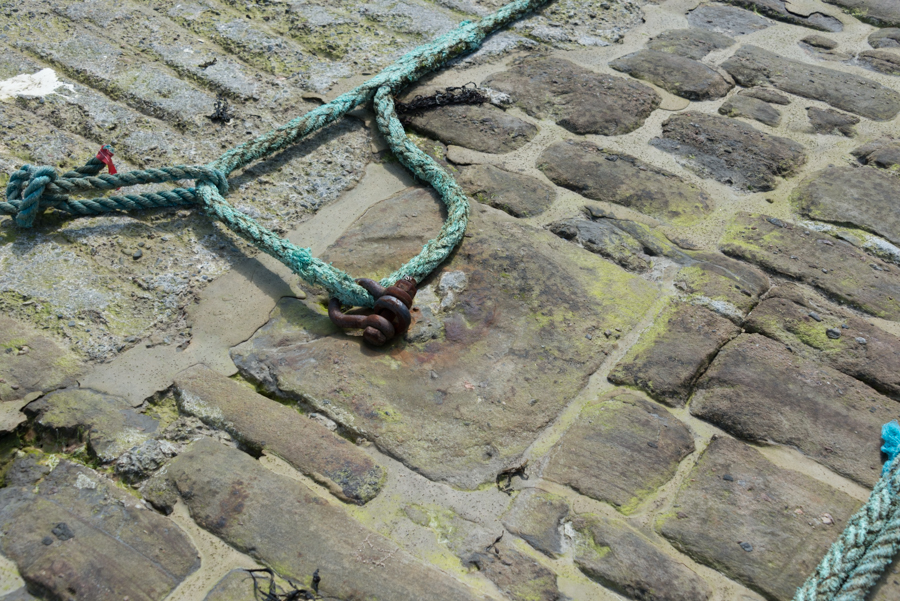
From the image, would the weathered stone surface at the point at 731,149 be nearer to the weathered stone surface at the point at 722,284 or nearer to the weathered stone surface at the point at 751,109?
the weathered stone surface at the point at 751,109

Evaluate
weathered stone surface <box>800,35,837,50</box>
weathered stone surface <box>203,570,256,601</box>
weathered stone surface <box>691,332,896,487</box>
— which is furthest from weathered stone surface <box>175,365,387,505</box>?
weathered stone surface <box>800,35,837,50</box>

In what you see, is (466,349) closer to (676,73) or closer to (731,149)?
(731,149)

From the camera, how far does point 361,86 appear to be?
242cm

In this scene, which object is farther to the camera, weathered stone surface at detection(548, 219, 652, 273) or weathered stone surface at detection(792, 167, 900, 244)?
weathered stone surface at detection(792, 167, 900, 244)

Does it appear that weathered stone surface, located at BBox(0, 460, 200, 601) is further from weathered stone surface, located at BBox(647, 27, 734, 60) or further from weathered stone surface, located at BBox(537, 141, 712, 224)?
weathered stone surface, located at BBox(647, 27, 734, 60)

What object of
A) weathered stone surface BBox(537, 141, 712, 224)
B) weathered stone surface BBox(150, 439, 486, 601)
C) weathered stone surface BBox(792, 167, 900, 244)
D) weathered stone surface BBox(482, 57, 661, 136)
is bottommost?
weathered stone surface BBox(150, 439, 486, 601)

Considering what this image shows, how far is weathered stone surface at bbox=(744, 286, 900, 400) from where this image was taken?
1.72m

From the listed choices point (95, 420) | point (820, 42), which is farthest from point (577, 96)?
point (95, 420)

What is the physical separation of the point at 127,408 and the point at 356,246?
0.72 m

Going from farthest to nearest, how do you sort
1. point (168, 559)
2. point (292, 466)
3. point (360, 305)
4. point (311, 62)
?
1. point (311, 62)
2. point (360, 305)
3. point (292, 466)
4. point (168, 559)

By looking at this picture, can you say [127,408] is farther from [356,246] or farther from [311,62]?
[311,62]

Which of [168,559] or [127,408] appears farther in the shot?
[127,408]

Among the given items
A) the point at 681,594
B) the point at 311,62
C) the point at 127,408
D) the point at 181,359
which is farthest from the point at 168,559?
the point at 311,62

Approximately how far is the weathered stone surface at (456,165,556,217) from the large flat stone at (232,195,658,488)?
86 millimetres
